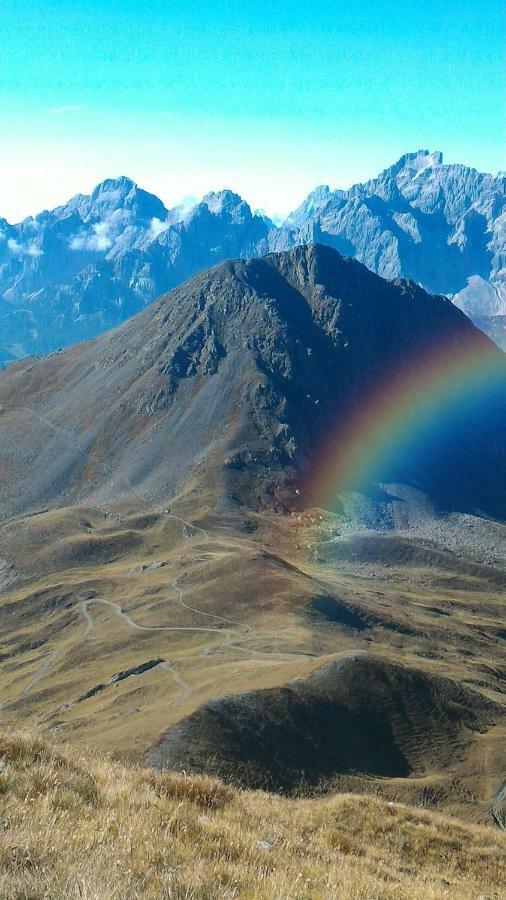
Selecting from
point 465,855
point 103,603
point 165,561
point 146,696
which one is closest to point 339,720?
point 146,696

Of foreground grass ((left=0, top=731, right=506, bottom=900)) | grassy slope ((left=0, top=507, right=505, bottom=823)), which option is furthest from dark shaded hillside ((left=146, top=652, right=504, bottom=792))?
foreground grass ((left=0, top=731, right=506, bottom=900))

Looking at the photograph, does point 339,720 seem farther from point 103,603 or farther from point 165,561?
point 165,561

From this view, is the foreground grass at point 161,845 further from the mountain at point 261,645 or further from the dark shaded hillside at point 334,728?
the dark shaded hillside at point 334,728

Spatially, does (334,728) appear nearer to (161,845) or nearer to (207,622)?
(207,622)

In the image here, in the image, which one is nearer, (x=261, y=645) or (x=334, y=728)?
(x=334, y=728)

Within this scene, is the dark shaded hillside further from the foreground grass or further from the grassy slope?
the foreground grass

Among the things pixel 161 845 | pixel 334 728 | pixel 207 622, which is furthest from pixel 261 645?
pixel 161 845

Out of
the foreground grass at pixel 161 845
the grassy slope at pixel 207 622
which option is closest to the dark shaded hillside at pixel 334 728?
the grassy slope at pixel 207 622

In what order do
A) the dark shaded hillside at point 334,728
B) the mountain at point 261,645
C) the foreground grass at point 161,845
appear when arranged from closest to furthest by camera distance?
the foreground grass at point 161,845, the dark shaded hillside at point 334,728, the mountain at point 261,645

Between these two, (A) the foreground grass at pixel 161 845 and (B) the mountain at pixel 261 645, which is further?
(B) the mountain at pixel 261 645
